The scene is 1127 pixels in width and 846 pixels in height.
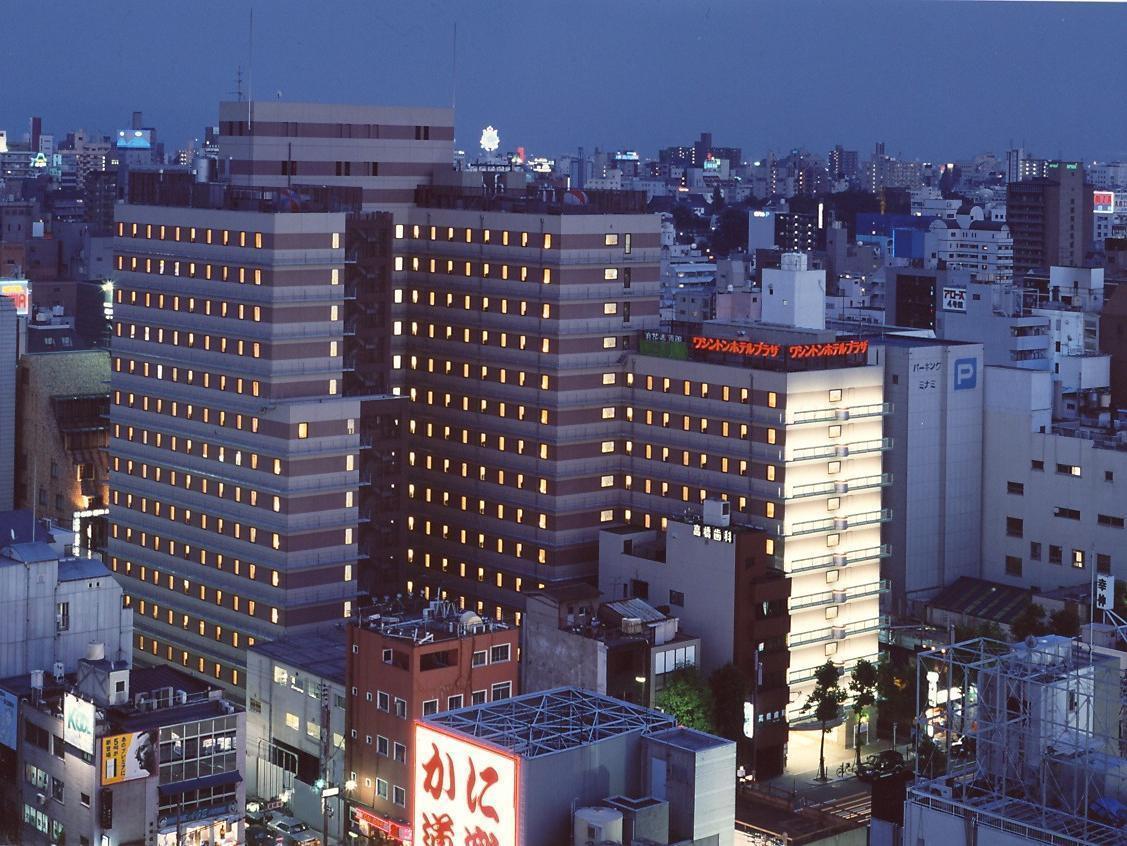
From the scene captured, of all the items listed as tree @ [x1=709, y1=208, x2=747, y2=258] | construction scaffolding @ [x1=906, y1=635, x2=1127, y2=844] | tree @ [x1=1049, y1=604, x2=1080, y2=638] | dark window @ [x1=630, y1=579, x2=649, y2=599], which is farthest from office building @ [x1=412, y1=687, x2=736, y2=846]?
tree @ [x1=709, y1=208, x2=747, y2=258]

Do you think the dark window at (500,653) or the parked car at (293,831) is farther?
the dark window at (500,653)

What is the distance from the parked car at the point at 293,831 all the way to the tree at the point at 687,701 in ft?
31.9

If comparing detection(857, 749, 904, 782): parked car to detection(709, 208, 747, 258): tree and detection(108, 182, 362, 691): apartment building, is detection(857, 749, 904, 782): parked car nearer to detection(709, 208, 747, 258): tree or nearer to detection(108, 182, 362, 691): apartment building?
detection(108, 182, 362, 691): apartment building

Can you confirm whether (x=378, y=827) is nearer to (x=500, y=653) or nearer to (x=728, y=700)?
(x=500, y=653)

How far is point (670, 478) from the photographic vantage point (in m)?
61.6

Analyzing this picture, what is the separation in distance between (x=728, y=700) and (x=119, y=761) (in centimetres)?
1726

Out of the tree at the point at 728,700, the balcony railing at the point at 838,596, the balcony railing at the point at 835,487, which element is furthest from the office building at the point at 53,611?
the balcony railing at the point at 835,487

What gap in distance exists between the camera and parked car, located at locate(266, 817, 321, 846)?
48.6 m

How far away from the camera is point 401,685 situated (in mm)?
47750

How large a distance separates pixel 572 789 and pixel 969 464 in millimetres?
30660

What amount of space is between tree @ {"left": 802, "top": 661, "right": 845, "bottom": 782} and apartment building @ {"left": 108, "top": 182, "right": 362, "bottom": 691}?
13.4 meters

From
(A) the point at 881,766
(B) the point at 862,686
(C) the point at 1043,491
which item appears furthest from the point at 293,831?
(C) the point at 1043,491

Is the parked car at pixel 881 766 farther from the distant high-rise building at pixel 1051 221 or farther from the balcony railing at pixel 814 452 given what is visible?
the distant high-rise building at pixel 1051 221

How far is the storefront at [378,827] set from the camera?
47.2 metres
